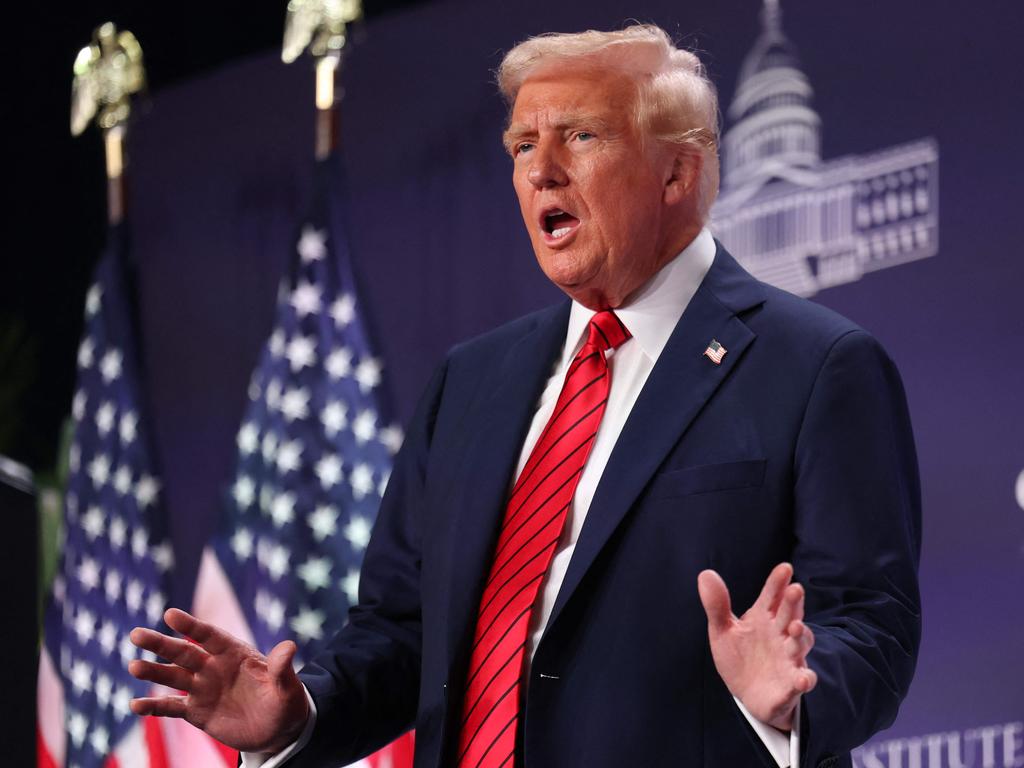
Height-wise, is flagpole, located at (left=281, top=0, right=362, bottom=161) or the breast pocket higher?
flagpole, located at (left=281, top=0, right=362, bottom=161)

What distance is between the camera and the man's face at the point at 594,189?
205 cm

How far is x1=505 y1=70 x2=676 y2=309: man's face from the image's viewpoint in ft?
6.73

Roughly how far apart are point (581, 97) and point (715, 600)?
2.80 ft

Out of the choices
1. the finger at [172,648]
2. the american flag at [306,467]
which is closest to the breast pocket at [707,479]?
the finger at [172,648]

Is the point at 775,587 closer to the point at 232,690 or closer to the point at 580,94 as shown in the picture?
the point at 232,690

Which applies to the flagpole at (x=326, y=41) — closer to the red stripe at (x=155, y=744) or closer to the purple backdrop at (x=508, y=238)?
the purple backdrop at (x=508, y=238)

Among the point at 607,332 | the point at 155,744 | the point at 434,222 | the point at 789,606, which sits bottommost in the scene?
the point at 155,744

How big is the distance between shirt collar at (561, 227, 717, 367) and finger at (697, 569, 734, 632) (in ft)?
1.70

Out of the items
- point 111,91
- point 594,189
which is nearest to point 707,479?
point 594,189

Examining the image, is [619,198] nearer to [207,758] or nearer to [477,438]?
[477,438]

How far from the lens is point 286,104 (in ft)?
15.1

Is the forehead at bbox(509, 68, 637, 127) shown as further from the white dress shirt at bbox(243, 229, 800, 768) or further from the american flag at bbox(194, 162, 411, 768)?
the american flag at bbox(194, 162, 411, 768)

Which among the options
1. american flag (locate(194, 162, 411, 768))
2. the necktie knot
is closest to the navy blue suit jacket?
the necktie knot

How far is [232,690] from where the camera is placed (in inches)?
72.9
